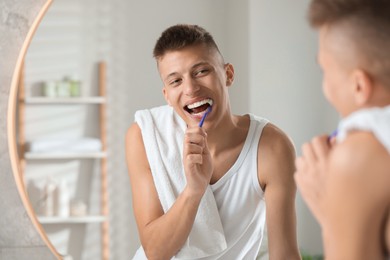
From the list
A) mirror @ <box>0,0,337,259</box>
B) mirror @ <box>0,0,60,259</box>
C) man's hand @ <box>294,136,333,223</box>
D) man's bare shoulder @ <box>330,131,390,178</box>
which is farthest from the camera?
mirror @ <box>0,0,60,259</box>

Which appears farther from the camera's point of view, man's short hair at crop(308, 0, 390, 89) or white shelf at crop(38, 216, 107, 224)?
white shelf at crop(38, 216, 107, 224)

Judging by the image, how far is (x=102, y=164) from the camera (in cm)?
134

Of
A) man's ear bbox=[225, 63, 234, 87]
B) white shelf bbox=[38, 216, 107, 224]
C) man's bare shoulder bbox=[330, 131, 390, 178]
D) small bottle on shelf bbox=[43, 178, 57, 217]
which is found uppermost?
man's ear bbox=[225, 63, 234, 87]

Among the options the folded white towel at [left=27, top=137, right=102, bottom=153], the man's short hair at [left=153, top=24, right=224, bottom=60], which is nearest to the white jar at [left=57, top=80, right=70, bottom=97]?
the folded white towel at [left=27, top=137, right=102, bottom=153]

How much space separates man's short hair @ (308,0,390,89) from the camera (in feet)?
2.17

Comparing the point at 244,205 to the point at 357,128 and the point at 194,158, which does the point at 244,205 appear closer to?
the point at 194,158

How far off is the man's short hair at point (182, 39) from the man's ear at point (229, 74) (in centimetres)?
4

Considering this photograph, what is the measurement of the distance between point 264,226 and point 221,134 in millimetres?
209

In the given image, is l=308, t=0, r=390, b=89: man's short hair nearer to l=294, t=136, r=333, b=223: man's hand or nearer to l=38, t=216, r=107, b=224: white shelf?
l=294, t=136, r=333, b=223: man's hand

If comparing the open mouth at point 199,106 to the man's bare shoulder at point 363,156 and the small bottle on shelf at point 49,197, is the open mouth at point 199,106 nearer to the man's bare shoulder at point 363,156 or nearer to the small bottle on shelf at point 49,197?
the small bottle on shelf at point 49,197

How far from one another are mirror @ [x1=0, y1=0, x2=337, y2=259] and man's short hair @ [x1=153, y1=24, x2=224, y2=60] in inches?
0.7

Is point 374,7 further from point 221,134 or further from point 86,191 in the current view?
point 86,191

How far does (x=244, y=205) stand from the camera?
125 centimetres

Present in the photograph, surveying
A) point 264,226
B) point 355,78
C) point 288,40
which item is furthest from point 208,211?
point 355,78
